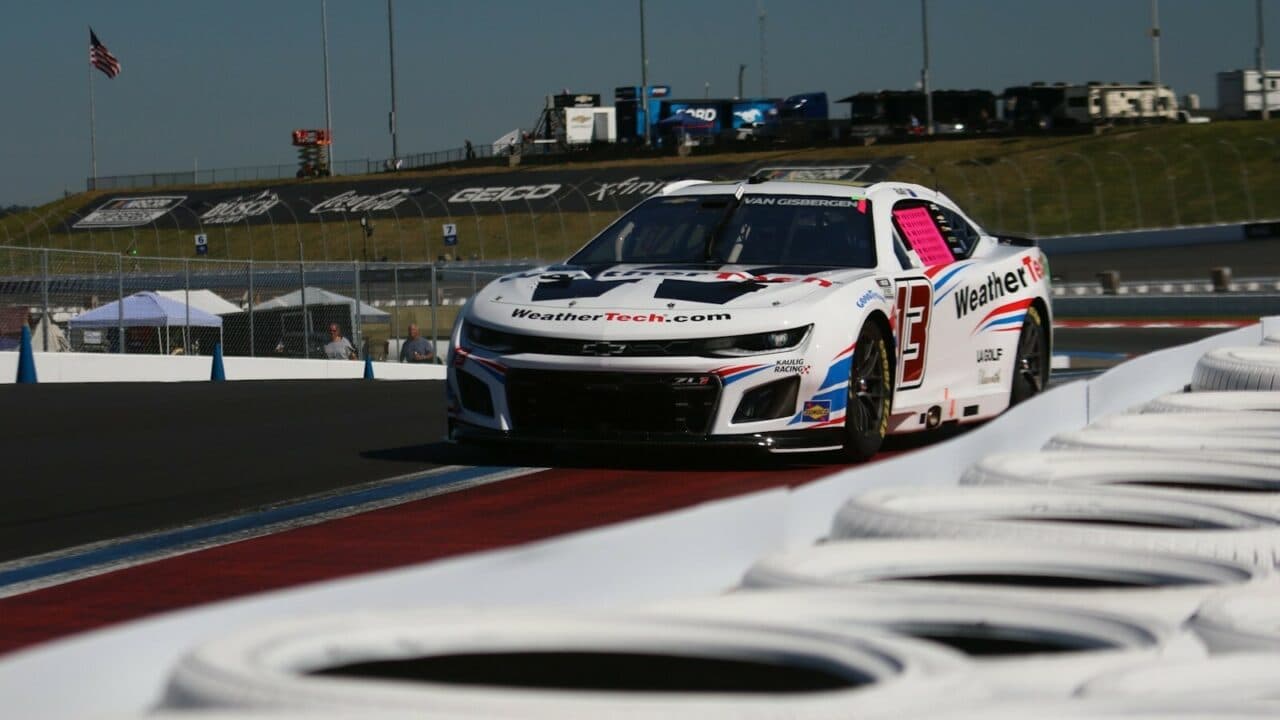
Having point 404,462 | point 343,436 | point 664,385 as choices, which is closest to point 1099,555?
point 664,385

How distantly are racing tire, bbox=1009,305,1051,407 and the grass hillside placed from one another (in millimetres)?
44176

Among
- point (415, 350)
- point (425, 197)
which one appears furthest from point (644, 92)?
point (415, 350)

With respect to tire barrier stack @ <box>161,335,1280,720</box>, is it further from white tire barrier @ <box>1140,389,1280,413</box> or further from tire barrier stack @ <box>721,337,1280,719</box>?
white tire barrier @ <box>1140,389,1280,413</box>

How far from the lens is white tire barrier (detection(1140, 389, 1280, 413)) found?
7805mm

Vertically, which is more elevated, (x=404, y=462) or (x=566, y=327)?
(x=566, y=327)

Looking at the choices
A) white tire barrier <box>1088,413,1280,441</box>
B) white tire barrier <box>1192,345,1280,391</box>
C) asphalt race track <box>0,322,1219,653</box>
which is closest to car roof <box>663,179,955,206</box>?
asphalt race track <box>0,322,1219,653</box>

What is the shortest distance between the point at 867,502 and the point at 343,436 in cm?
541

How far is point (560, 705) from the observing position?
2432 mm

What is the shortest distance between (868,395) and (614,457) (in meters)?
1.19

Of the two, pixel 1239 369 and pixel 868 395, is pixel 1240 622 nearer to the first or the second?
pixel 868 395

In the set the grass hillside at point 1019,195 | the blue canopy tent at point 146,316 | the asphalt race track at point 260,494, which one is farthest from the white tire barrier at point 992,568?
the grass hillside at point 1019,195

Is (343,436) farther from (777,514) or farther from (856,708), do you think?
(856,708)

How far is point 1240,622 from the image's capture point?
135 inches

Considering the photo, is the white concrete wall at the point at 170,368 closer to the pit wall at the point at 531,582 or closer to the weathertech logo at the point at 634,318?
the weathertech logo at the point at 634,318
